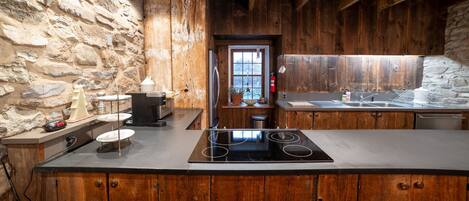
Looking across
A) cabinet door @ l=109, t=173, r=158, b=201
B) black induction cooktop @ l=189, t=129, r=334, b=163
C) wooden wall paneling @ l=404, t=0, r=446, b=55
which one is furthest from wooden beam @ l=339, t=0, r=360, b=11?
cabinet door @ l=109, t=173, r=158, b=201

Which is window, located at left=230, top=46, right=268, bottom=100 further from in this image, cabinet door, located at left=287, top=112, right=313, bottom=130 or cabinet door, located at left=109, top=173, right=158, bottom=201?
cabinet door, located at left=109, top=173, right=158, bottom=201

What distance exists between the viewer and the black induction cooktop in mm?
1369

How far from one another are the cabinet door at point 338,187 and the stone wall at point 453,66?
11.7 ft

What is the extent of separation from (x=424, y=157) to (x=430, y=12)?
3686mm

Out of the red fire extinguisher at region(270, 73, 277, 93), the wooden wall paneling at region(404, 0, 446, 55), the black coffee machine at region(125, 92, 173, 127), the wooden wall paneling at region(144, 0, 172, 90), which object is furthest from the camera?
the red fire extinguisher at region(270, 73, 277, 93)

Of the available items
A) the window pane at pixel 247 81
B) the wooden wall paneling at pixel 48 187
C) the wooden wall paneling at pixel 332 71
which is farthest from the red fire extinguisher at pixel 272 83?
the wooden wall paneling at pixel 48 187

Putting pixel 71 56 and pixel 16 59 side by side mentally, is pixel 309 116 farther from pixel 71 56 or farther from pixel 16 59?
pixel 16 59

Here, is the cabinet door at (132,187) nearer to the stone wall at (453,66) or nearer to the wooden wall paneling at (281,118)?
the wooden wall paneling at (281,118)

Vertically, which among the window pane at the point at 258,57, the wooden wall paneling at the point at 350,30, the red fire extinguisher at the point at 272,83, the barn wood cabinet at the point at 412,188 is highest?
the wooden wall paneling at the point at 350,30

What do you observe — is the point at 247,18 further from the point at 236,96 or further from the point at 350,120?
the point at 350,120

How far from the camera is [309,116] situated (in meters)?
3.48

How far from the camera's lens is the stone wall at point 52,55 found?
125cm

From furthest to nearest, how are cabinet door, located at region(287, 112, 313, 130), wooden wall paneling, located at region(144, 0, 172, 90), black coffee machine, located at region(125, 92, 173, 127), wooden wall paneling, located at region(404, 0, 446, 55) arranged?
wooden wall paneling, located at region(404, 0, 446, 55) < cabinet door, located at region(287, 112, 313, 130) < wooden wall paneling, located at region(144, 0, 172, 90) < black coffee machine, located at region(125, 92, 173, 127)

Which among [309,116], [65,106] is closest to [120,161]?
[65,106]
